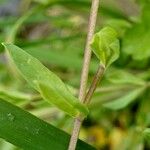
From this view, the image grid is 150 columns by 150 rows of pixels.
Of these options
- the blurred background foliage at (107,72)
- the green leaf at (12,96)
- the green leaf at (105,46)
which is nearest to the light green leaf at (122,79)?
the blurred background foliage at (107,72)

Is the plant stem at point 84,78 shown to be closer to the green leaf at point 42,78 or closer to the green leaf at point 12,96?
the green leaf at point 42,78

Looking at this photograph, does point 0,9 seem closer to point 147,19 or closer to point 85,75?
point 147,19

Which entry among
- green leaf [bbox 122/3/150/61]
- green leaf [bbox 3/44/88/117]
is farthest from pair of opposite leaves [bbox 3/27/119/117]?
green leaf [bbox 122/3/150/61]

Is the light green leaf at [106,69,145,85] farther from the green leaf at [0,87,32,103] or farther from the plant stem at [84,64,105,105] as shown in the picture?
the plant stem at [84,64,105,105]

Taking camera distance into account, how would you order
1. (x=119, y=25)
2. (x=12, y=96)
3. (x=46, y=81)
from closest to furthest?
(x=46, y=81) → (x=12, y=96) → (x=119, y=25)

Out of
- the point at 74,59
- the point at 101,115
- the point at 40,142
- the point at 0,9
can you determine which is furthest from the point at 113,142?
the point at 0,9

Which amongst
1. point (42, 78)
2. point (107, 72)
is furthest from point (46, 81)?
point (107, 72)

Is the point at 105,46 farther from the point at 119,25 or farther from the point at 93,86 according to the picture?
the point at 119,25

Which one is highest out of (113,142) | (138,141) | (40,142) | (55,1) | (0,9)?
(0,9)
